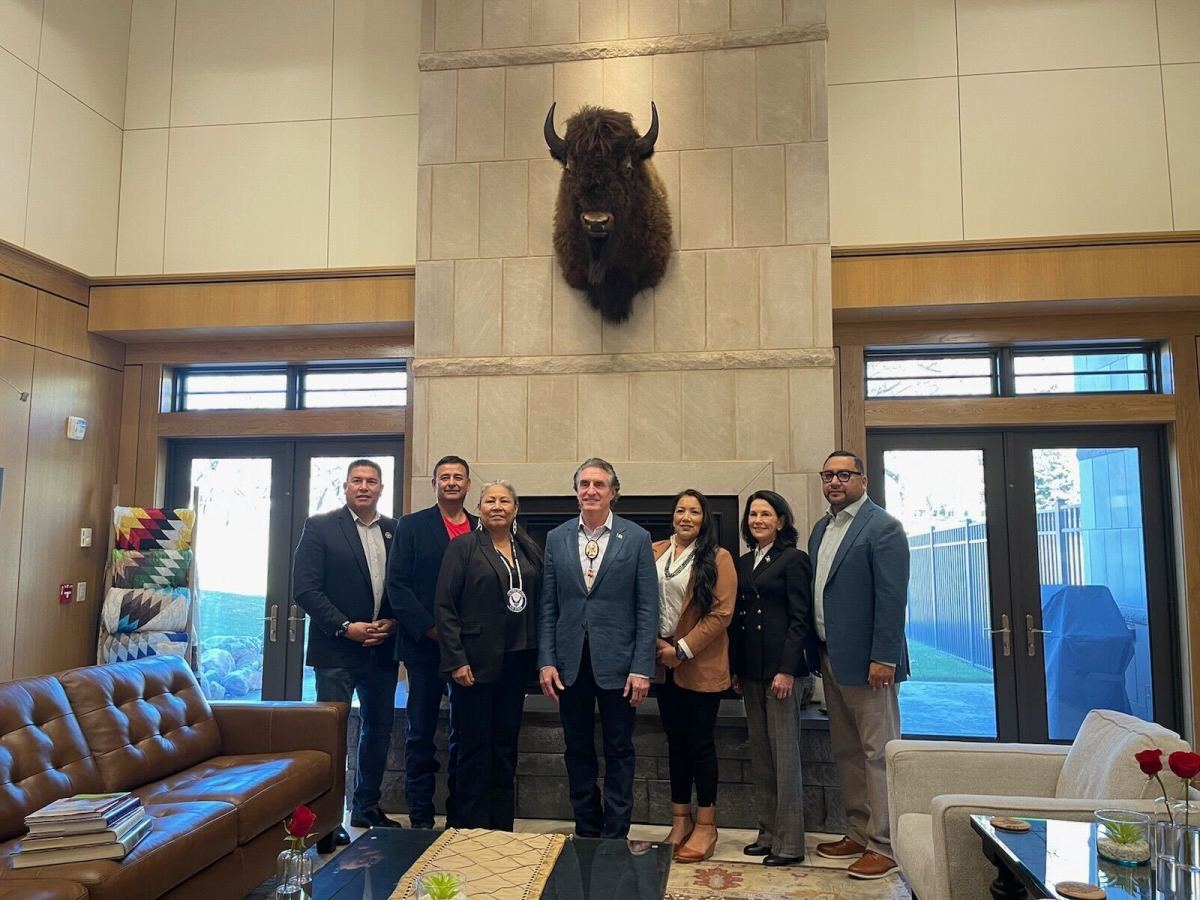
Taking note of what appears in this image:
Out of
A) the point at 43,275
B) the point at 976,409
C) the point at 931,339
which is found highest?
the point at 43,275

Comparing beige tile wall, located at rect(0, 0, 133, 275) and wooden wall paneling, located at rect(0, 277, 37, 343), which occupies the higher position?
beige tile wall, located at rect(0, 0, 133, 275)

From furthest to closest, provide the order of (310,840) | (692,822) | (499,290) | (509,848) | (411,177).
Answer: (411,177) < (499,290) < (692,822) < (310,840) < (509,848)

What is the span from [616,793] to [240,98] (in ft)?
16.5

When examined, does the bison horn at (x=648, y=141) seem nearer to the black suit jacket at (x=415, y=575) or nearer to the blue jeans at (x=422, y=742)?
the black suit jacket at (x=415, y=575)

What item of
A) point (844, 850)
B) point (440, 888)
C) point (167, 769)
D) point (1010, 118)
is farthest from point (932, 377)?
point (167, 769)

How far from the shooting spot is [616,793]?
3.44 metres

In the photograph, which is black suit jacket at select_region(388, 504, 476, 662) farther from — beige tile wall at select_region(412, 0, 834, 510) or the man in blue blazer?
beige tile wall at select_region(412, 0, 834, 510)

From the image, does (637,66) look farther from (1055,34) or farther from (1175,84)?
(1175,84)

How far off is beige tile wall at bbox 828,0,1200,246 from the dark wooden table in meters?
3.70

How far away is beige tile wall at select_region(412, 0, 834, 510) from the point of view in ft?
15.2

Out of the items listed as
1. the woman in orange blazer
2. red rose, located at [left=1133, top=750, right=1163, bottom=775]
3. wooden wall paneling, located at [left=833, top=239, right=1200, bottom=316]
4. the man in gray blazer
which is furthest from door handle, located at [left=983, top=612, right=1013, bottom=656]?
red rose, located at [left=1133, top=750, right=1163, bottom=775]

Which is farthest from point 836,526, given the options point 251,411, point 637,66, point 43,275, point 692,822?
point 43,275

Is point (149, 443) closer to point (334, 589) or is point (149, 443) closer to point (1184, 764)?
point (334, 589)

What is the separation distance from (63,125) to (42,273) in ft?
3.10
